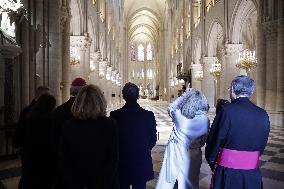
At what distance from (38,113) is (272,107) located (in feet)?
43.1

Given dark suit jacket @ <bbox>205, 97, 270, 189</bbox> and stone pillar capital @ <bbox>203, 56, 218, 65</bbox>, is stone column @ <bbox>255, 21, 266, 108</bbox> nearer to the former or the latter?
stone pillar capital @ <bbox>203, 56, 218, 65</bbox>

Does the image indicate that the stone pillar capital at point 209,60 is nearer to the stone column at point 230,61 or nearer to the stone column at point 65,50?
the stone column at point 230,61

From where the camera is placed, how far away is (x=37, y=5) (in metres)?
10.6

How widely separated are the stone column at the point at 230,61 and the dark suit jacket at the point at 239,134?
18895 millimetres

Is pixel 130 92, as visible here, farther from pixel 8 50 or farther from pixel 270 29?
pixel 270 29

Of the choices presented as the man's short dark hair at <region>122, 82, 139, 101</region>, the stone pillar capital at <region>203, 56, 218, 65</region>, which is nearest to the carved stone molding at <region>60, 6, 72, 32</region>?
the man's short dark hair at <region>122, 82, 139, 101</region>

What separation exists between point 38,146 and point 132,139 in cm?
132

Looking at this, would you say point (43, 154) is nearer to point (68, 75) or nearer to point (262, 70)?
point (68, 75)

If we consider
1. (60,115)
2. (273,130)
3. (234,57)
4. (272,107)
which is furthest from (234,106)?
(234,57)

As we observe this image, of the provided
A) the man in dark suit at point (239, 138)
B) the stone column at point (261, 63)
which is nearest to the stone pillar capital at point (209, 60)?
the stone column at point (261, 63)

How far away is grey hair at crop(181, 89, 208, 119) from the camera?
12.5 ft

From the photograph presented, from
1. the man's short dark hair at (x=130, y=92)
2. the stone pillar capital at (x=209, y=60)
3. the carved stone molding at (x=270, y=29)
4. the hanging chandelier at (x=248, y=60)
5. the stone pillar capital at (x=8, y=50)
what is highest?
the carved stone molding at (x=270, y=29)

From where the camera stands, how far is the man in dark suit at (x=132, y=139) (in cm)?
372

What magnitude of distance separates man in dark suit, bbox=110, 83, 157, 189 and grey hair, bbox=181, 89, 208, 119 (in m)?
0.44
